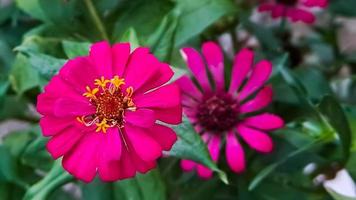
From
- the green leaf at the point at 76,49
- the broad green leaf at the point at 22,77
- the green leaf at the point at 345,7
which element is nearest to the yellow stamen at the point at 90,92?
the green leaf at the point at 76,49

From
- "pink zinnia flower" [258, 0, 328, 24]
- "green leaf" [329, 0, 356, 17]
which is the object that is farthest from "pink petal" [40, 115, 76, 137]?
"green leaf" [329, 0, 356, 17]

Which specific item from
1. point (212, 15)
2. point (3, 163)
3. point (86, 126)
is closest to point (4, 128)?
point (3, 163)

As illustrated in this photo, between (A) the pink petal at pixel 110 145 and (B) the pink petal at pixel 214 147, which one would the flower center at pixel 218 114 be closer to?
(B) the pink petal at pixel 214 147

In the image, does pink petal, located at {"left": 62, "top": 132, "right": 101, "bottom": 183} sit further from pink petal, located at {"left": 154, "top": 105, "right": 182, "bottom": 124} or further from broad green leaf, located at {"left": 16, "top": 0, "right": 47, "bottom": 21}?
broad green leaf, located at {"left": 16, "top": 0, "right": 47, "bottom": 21}

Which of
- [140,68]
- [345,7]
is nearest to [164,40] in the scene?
[140,68]

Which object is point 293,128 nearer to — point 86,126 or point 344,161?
point 344,161

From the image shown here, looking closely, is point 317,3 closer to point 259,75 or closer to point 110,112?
point 259,75
